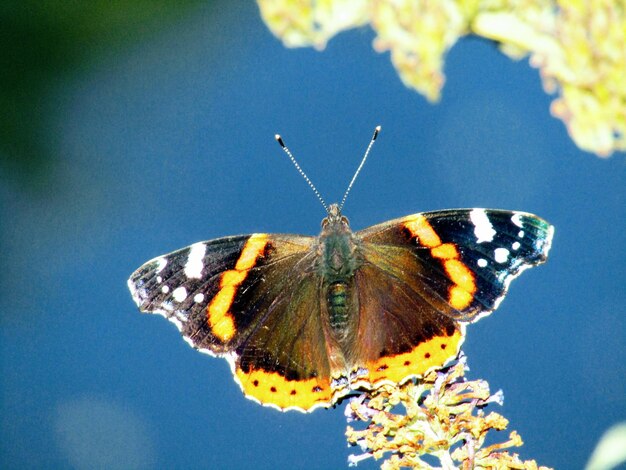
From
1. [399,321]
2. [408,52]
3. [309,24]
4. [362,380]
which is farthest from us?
[309,24]

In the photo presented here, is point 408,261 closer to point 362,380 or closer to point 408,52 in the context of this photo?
point 362,380

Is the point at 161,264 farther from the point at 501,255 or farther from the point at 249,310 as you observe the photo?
the point at 501,255

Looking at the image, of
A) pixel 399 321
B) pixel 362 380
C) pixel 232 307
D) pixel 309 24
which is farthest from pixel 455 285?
pixel 309 24

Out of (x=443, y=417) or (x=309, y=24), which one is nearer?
(x=443, y=417)

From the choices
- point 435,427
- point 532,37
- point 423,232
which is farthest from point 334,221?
point 532,37

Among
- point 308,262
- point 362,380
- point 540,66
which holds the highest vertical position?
point 540,66

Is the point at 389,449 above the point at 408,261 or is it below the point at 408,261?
below

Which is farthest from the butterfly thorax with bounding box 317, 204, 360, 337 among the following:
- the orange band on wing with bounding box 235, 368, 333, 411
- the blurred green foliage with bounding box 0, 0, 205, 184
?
the blurred green foliage with bounding box 0, 0, 205, 184
